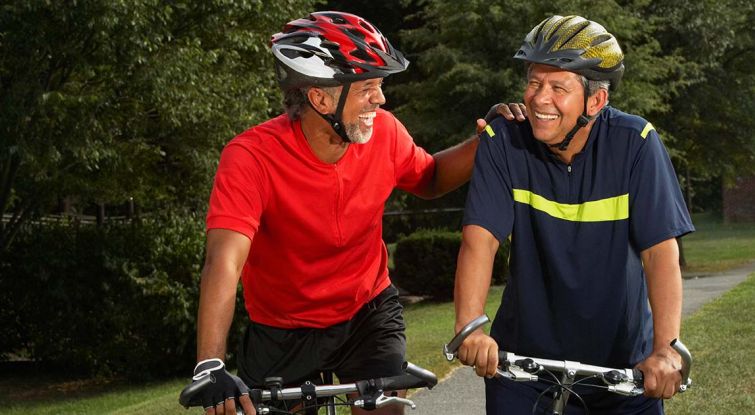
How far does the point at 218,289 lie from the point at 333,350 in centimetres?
69

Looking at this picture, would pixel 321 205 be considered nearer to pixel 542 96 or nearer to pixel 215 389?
pixel 542 96

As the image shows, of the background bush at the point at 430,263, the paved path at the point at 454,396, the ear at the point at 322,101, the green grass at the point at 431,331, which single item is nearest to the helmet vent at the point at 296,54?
the ear at the point at 322,101

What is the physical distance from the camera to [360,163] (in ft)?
14.4

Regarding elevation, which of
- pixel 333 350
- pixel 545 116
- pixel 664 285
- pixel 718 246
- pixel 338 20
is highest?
pixel 338 20

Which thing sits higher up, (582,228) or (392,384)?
(582,228)

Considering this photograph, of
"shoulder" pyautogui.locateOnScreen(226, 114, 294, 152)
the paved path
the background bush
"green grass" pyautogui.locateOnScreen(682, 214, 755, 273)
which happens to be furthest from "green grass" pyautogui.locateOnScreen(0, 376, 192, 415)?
"green grass" pyautogui.locateOnScreen(682, 214, 755, 273)

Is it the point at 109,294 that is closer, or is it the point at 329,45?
the point at 329,45

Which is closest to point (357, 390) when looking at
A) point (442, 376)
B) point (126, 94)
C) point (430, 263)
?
point (442, 376)

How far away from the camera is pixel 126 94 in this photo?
15.3m

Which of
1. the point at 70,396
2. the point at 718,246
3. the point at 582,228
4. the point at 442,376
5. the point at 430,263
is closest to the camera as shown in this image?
the point at 582,228

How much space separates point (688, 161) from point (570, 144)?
86.1ft

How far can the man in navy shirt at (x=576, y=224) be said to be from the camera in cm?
366

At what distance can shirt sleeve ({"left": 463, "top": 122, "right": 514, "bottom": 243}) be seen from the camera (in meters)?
3.71

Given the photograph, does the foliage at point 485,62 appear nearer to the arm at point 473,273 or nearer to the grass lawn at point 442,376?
the grass lawn at point 442,376
